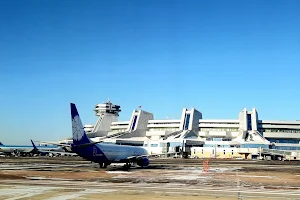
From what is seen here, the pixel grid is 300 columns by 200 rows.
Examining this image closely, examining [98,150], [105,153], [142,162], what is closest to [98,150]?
[98,150]

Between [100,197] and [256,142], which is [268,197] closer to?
[100,197]

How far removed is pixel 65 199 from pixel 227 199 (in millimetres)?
10834

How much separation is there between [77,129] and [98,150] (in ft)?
22.5

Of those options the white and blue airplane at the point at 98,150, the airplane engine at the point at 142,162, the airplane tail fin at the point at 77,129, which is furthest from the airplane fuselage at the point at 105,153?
the airplane engine at the point at 142,162

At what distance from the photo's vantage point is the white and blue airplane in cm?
5197

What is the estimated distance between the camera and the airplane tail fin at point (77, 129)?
5162 centimetres

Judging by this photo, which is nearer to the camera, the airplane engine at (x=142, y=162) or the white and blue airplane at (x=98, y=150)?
the white and blue airplane at (x=98, y=150)

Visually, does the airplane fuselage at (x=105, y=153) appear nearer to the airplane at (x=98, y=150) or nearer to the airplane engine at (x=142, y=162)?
the airplane at (x=98, y=150)

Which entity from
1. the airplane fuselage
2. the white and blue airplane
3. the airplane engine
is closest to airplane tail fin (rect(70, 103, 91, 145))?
the white and blue airplane

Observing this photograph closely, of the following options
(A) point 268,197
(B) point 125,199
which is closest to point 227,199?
(A) point 268,197

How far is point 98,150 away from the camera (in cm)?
5678

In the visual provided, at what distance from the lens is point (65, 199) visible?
21.8 m

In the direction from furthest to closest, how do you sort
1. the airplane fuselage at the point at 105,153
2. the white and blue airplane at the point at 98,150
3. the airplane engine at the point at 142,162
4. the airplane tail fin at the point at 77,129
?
the airplane engine at the point at 142,162 → the airplane fuselage at the point at 105,153 → the white and blue airplane at the point at 98,150 → the airplane tail fin at the point at 77,129

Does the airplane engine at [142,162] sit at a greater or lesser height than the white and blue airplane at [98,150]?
lesser
